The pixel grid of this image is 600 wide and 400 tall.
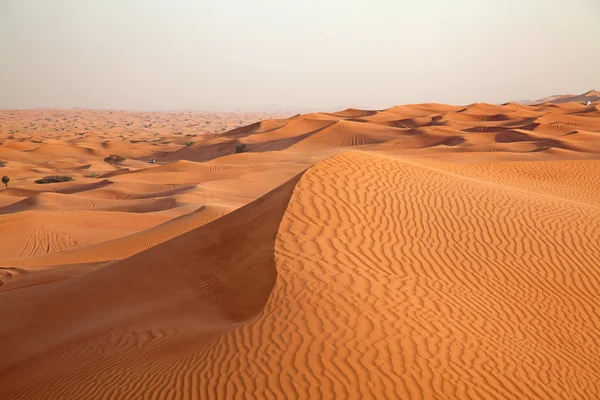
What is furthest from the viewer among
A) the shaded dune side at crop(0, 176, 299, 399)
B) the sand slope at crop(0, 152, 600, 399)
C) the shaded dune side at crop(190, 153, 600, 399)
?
the shaded dune side at crop(0, 176, 299, 399)

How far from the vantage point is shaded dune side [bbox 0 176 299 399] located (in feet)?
19.3

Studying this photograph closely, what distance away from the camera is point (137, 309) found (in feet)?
25.7

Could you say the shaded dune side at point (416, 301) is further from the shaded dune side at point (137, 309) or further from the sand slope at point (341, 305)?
the shaded dune side at point (137, 309)

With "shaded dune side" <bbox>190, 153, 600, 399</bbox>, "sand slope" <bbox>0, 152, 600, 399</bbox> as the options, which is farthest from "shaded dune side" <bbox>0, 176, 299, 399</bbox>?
"shaded dune side" <bbox>190, 153, 600, 399</bbox>

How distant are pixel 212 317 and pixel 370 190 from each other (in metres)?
4.16

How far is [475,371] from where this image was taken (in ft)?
16.7

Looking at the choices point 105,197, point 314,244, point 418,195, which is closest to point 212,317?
point 314,244

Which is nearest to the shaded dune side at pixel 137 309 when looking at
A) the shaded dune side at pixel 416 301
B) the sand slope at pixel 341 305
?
the sand slope at pixel 341 305

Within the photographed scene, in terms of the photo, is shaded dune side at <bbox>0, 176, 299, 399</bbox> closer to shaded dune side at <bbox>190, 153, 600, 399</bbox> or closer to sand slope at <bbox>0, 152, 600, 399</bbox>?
sand slope at <bbox>0, 152, 600, 399</bbox>

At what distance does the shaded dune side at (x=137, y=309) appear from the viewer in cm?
589

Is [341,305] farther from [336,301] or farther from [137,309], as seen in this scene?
[137,309]

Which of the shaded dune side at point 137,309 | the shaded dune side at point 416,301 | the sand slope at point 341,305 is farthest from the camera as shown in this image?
the shaded dune side at point 137,309

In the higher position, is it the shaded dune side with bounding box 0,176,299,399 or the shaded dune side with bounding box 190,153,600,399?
the shaded dune side with bounding box 190,153,600,399

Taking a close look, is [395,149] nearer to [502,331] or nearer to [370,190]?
[370,190]
